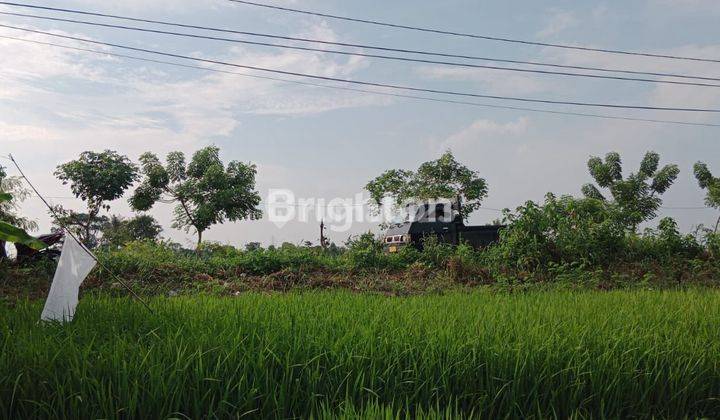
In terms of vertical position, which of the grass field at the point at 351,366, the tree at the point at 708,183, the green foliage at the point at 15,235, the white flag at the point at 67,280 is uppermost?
the tree at the point at 708,183

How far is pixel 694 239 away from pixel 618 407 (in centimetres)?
928

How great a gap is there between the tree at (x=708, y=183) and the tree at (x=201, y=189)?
23.7 m

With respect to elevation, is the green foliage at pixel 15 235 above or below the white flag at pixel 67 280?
above

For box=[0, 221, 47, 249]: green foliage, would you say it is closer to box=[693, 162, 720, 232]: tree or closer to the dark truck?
the dark truck

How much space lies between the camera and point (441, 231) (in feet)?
48.9

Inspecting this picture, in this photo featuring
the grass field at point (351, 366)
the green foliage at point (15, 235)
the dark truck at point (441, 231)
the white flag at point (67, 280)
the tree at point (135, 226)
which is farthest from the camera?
the tree at point (135, 226)

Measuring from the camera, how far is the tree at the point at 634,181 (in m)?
30.7

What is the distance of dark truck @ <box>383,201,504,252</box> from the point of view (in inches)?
574

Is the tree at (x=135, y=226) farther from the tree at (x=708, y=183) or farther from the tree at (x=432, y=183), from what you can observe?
the tree at (x=708, y=183)

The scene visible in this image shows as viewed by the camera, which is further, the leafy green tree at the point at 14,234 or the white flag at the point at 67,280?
the leafy green tree at the point at 14,234

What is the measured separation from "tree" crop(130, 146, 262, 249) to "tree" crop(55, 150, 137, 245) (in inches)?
48.8

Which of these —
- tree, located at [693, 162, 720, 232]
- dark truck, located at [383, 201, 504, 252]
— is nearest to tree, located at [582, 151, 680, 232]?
tree, located at [693, 162, 720, 232]

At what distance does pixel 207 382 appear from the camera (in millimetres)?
2855

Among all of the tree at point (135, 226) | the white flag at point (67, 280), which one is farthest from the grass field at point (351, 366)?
the tree at point (135, 226)
